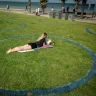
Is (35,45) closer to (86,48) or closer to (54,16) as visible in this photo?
(86,48)

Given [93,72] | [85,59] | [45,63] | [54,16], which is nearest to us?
[93,72]

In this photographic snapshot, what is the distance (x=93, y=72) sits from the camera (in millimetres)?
6945

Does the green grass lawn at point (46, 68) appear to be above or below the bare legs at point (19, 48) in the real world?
below

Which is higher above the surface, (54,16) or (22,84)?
(54,16)

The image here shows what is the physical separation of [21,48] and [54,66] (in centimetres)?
250

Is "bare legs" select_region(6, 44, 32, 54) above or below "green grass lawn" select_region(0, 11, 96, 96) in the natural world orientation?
above

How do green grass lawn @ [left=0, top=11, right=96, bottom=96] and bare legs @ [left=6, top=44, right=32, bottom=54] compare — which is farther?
bare legs @ [left=6, top=44, right=32, bottom=54]

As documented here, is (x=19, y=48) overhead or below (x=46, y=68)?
overhead

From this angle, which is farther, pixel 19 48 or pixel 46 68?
pixel 19 48

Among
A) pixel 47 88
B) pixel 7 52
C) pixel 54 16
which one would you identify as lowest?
pixel 47 88

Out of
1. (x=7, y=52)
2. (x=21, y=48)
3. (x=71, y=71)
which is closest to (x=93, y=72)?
(x=71, y=71)

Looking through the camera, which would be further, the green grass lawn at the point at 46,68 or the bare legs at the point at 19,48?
the bare legs at the point at 19,48

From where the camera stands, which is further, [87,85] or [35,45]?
[35,45]

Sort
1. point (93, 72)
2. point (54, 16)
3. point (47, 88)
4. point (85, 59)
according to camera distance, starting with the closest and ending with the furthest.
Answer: point (47, 88)
point (93, 72)
point (85, 59)
point (54, 16)
